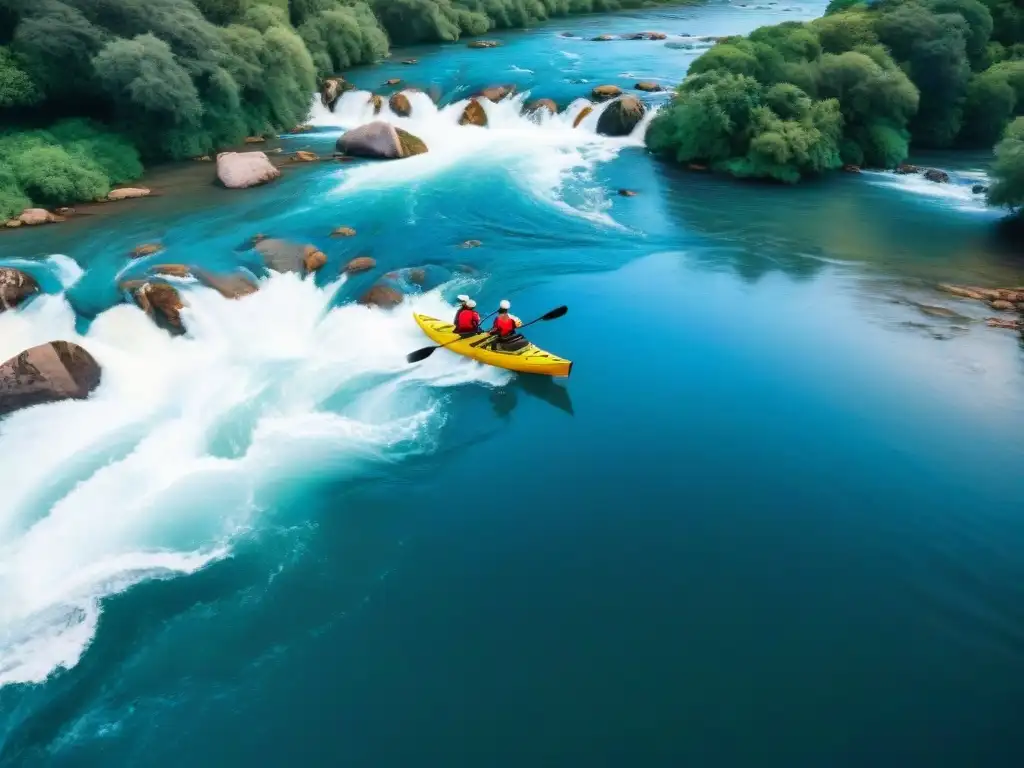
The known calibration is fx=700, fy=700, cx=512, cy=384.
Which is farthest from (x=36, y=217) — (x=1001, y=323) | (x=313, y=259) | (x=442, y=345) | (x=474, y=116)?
(x=1001, y=323)

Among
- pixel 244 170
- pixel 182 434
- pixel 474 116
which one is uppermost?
pixel 474 116

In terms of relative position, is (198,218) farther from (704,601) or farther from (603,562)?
(704,601)

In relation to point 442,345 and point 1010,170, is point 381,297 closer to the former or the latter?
point 442,345

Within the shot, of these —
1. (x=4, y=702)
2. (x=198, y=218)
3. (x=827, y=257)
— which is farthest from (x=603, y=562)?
(x=198, y=218)

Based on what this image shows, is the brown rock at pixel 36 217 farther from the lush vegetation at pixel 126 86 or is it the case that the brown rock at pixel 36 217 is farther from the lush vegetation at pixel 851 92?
the lush vegetation at pixel 851 92

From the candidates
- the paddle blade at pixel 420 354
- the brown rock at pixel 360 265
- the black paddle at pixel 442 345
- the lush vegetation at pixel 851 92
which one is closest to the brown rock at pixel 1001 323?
the black paddle at pixel 442 345

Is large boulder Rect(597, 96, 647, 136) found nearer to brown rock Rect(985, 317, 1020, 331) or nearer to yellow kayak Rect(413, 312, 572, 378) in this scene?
brown rock Rect(985, 317, 1020, 331)
